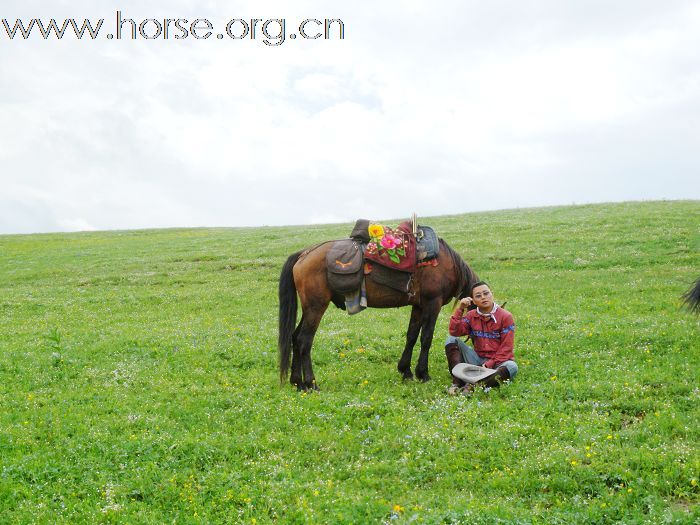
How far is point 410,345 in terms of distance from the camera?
→ 35.3ft

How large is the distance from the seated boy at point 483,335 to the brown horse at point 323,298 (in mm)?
477

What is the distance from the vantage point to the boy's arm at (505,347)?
32.7ft

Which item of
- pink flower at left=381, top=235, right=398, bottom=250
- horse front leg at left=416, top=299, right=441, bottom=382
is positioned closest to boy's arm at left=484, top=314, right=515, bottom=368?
horse front leg at left=416, top=299, right=441, bottom=382

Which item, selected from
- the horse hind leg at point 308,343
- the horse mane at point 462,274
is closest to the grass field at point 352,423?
the horse hind leg at point 308,343

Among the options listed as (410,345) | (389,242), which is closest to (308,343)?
(410,345)

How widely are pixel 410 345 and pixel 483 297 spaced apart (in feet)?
5.46

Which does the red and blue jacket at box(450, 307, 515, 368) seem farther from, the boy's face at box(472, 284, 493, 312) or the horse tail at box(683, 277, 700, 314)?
the horse tail at box(683, 277, 700, 314)

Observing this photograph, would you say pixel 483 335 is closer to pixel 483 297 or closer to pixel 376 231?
pixel 483 297

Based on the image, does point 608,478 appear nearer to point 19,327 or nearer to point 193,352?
point 193,352

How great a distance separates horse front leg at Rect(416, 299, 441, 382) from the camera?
10570mm

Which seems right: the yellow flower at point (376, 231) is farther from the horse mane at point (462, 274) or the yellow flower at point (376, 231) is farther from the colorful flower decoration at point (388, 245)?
the horse mane at point (462, 274)

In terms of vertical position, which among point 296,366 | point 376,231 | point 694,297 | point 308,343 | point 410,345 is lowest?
point 296,366

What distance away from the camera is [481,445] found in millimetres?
7660

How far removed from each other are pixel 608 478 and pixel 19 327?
1598cm
